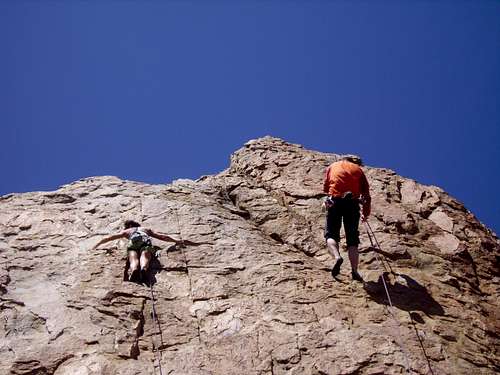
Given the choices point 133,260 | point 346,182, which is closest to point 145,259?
point 133,260

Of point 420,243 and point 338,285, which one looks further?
point 420,243

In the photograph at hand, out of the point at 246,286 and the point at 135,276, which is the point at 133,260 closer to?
the point at 135,276

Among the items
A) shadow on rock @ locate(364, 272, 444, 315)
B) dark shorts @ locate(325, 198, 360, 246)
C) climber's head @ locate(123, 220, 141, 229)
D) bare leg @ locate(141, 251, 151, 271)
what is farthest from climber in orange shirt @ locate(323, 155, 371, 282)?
climber's head @ locate(123, 220, 141, 229)

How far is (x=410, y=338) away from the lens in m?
6.94

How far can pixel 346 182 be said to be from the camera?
28.2 feet

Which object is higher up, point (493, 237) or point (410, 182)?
point (410, 182)

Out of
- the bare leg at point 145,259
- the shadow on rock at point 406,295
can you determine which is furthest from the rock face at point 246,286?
the bare leg at point 145,259

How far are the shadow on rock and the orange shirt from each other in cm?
133

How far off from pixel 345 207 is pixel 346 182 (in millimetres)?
446

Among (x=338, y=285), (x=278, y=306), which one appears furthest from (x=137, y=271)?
(x=338, y=285)

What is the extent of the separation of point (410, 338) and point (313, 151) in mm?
7306

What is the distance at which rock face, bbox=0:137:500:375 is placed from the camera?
21.7ft

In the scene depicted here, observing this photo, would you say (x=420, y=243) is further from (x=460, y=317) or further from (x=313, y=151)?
(x=313, y=151)

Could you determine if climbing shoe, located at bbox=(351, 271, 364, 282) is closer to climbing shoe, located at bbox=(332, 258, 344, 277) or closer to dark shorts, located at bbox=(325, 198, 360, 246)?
climbing shoe, located at bbox=(332, 258, 344, 277)
